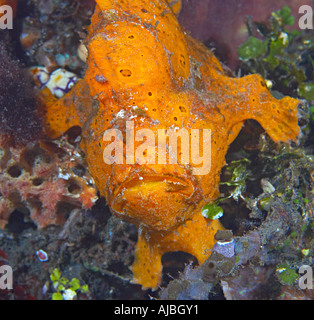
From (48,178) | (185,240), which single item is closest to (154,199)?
(185,240)

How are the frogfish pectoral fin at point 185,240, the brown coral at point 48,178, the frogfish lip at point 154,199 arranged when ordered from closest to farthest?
1. the frogfish lip at point 154,199
2. the frogfish pectoral fin at point 185,240
3. the brown coral at point 48,178

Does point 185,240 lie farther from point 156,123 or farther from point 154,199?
point 156,123

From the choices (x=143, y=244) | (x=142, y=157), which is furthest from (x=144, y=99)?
(x=143, y=244)

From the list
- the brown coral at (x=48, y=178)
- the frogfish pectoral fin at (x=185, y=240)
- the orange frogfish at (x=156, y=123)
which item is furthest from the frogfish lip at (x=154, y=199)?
the brown coral at (x=48, y=178)

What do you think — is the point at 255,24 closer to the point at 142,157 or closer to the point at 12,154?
the point at 142,157

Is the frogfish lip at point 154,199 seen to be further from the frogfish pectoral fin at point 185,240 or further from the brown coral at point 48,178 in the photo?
the brown coral at point 48,178

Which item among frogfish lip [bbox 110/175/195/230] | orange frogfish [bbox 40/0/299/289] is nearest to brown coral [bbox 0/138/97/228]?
orange frogfish [bbox 40/0/299/289]

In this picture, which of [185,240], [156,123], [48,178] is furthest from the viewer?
[48,178]
